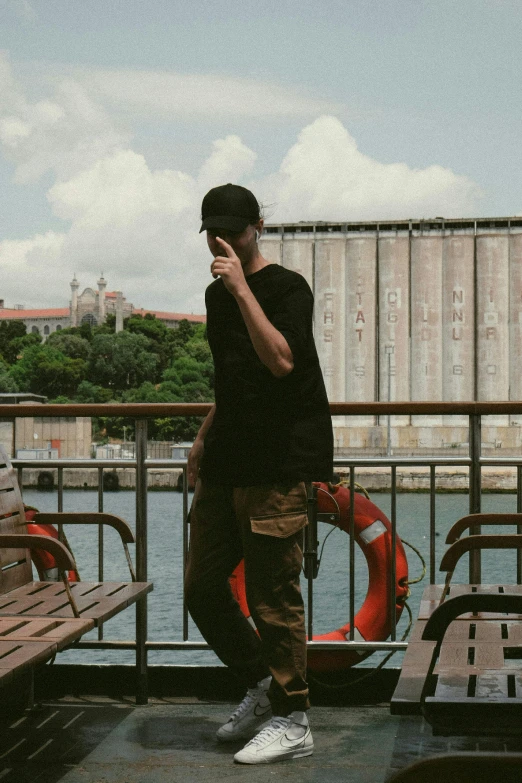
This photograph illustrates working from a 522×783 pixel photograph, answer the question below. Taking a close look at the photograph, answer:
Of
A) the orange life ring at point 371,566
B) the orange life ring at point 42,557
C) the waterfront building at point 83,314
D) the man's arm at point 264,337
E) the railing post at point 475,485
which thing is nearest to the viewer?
the man's arm at point 264,337

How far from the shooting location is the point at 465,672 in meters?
2.35

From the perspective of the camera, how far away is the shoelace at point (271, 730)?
3.37m

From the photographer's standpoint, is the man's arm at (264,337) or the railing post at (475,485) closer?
the man's arm at (264,337)

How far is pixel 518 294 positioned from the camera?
6481 centimetres

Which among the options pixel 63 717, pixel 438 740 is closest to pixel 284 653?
pixel 438 740

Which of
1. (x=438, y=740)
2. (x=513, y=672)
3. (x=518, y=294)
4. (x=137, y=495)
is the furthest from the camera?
(x=518, y=294)

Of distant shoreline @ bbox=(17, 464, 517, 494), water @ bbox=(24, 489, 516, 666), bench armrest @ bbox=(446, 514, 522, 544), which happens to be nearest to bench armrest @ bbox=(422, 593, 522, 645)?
bench armrest @ bbox=(446, 514, 522, 544)

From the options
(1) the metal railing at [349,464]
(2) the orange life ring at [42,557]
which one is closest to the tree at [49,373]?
(2) the orange life ring at [42,557]

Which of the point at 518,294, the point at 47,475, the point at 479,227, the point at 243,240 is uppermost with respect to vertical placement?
the point at 479,227

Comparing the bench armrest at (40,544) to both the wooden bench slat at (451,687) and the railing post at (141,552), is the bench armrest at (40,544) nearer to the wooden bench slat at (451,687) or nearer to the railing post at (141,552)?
the railing post at (141,552)

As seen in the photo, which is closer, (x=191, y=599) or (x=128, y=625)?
(x=191, y=599)

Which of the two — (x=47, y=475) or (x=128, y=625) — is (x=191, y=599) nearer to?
(x=128, y=625)

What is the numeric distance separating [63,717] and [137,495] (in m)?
0.89

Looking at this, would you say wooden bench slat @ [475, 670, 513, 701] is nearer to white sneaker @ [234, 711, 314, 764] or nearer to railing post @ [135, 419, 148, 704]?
white sneaker @ [234, 711, 314, 764]
